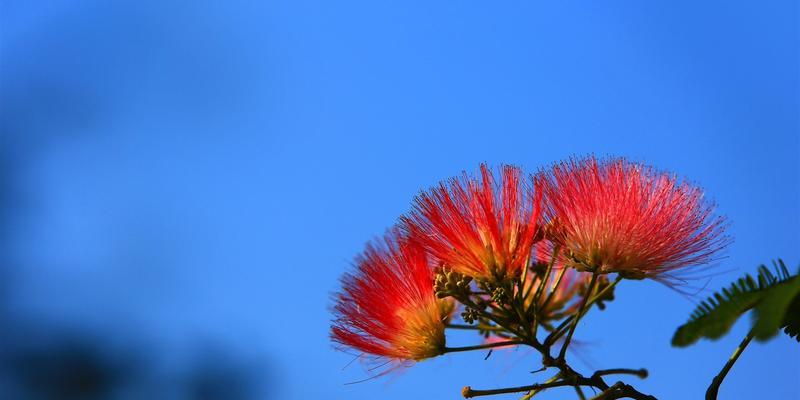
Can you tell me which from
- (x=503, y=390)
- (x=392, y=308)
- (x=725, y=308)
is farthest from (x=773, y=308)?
(x=392, y=308)

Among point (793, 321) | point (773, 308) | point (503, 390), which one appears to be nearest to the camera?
point (773, 308)

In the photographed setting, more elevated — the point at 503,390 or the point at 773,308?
the point at 503,390

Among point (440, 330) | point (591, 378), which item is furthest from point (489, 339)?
point (591, 378)

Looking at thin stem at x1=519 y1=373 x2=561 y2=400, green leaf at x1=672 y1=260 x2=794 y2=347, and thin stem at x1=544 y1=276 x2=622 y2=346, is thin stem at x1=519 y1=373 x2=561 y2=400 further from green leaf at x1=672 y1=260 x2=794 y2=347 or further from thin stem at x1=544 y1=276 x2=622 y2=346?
green leaf at x1=672 y1=260 x2=794 y2=347

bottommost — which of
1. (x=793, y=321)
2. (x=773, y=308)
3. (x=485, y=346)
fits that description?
(x=773, y=308)

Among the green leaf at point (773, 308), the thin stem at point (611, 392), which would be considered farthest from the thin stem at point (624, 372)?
the green leaf at point (773, 308)

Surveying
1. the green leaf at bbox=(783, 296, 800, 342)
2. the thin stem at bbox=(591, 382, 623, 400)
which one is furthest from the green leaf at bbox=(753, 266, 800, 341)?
the thin stem at bbox=(591, 382, 623, 400)

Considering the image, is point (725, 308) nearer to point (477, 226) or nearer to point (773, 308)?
point (773, 308)
